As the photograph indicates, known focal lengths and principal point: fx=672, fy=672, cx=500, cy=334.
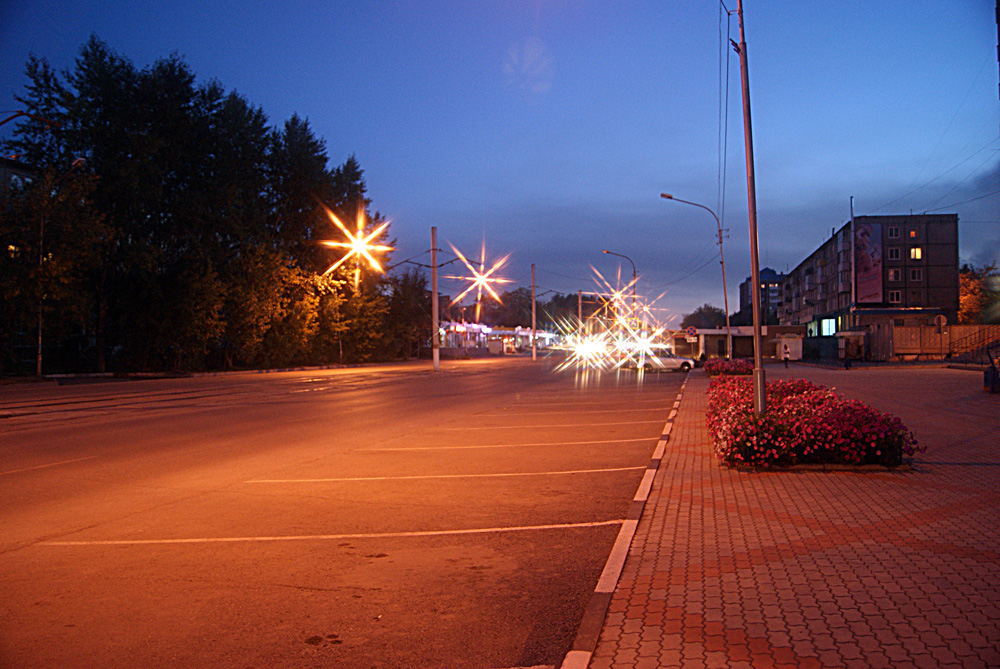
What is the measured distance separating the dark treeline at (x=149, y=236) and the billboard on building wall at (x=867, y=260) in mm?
52039

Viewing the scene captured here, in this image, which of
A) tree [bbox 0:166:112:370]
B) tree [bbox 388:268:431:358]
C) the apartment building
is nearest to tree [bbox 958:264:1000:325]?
the apartment building

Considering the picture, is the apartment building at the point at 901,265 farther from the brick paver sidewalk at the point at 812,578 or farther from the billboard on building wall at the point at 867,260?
the brick paver sidewalk at the point at 812,578

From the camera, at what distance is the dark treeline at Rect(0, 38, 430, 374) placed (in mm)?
30156

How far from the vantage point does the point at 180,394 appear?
23922 millimetres

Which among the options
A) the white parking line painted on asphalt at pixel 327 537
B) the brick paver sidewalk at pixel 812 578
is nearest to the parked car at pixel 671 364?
the brick paver sidewalk at pixel 812 578

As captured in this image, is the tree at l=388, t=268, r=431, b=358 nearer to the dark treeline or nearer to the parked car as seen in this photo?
the dark treeline

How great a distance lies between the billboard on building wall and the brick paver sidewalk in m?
66.6

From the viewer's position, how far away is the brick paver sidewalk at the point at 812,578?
3.71 m

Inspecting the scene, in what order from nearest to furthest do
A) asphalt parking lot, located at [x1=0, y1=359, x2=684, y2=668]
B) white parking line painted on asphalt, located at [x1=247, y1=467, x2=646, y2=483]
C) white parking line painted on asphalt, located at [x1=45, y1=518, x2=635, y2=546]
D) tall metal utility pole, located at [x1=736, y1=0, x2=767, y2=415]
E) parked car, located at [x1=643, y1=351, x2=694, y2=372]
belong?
asphalt parking lot, located at [x1=0, y1=359, x2=684, y2=668] < white parking line painted on asphalt, located at [x1=45, y1=518, x2=635, y2=546] < white parking line painted on asphalt, located at [x1=247, y1=467, x2=646, y2=483] < tall metal utility pole, located at [x1=736, y1=0, x2=767, y2=415] < parked car, located at [x1=643, y1=351, x2=694, y2=372]

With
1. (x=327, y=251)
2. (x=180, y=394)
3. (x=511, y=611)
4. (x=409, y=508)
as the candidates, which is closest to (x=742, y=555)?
(x=511, y=611)

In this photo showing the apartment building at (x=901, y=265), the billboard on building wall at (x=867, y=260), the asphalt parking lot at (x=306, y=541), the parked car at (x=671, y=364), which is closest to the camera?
the asphalt parking lot at (x=306, y=541)

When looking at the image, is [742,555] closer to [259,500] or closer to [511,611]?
[511,611]

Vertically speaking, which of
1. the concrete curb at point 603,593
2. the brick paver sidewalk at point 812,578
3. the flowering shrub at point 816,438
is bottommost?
the concrete curb at point 603,593

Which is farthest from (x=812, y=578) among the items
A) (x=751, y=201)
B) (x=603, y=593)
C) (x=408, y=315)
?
(x=408, y=315)
